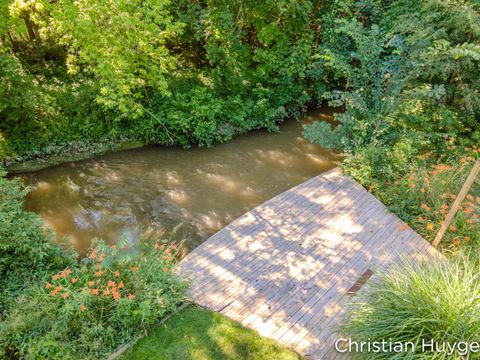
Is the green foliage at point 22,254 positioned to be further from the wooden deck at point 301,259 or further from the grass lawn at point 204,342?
the wooden deck at point 301,259

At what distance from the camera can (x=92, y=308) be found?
398 centimetres

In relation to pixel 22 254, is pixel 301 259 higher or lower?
lower

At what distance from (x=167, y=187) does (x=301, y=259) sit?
3.65 m

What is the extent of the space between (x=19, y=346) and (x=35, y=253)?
4.24ft

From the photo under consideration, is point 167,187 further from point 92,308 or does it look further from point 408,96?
point 408,96

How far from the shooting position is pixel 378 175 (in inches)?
288

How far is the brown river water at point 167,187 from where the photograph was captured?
260 inches

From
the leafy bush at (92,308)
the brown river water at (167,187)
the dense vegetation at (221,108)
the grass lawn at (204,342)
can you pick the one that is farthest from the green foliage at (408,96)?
the leafy bush at (92,308)

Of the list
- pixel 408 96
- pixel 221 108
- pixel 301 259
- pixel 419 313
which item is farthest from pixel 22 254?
pixel 408 96

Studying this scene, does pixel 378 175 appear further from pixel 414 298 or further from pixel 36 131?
pixel 36 131

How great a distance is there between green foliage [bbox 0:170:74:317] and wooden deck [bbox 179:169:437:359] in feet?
6.26

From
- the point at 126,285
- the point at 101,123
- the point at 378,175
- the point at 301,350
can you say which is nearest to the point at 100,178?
the point at 101,123

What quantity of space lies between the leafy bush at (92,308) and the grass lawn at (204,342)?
19 cm

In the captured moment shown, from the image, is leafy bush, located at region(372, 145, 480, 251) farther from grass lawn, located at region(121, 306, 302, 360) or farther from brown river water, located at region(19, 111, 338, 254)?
grass lawn, located at region(121, 306, 302, 360)
